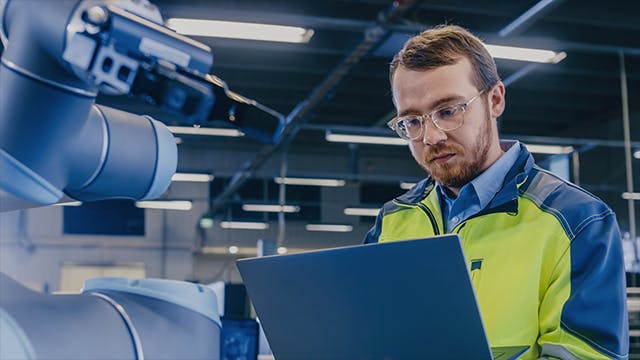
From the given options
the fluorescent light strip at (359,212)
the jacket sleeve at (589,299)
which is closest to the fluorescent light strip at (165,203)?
the fluorescent light strip at (359,212)

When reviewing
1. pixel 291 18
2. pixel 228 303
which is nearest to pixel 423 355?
pixel 228 303

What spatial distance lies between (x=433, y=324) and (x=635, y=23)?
6.51 m

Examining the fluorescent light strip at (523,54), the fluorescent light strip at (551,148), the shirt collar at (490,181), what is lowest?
the shirt collar at (490,181)

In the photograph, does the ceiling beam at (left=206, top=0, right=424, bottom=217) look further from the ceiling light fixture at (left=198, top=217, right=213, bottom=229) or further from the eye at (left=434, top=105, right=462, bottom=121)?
the eye at (left=434, top=105, right=462, bottom=121)

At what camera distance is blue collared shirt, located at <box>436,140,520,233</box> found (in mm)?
1310

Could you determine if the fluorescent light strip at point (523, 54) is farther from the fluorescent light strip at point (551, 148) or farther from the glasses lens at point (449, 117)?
the glasses lens at point (449, 117)

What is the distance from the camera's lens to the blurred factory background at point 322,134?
19.1ft

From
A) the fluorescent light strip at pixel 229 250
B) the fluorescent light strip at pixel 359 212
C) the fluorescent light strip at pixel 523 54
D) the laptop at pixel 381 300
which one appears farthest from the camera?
the fluorescent light strip at pixel 229 250

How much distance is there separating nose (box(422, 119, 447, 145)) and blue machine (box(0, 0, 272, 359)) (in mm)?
671

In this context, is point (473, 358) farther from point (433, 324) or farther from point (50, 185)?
point (50, 185)

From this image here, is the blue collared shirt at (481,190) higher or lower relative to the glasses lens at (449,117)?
lower

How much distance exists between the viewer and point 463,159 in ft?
4.40

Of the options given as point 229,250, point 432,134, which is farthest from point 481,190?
point 229,250

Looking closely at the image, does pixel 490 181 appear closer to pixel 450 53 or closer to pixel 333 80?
pixel 450 53
